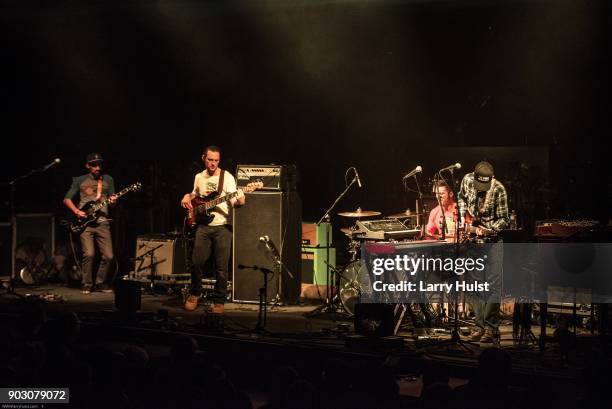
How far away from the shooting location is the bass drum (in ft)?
33.5

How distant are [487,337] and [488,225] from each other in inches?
44.4

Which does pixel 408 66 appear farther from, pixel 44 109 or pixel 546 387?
pixel 546 387

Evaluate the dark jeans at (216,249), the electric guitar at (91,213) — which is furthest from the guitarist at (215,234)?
the electric guitar at (91,213)

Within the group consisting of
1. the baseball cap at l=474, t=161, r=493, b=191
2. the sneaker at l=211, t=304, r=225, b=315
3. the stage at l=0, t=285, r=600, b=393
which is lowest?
the stage at l=0, t=285, r=600, b=393

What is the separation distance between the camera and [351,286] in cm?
1030

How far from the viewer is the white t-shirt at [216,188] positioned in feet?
35.2

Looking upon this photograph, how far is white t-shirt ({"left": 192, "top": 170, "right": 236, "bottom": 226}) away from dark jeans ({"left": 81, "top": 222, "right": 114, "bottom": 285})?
7.67ft

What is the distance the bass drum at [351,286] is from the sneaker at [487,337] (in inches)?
76.3

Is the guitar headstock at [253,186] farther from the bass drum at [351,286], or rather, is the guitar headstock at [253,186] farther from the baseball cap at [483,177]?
the baseball cap at [483,177]

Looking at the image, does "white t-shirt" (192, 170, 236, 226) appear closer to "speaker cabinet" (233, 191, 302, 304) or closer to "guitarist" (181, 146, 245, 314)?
"guitarist" (181, 146, 245, 314)

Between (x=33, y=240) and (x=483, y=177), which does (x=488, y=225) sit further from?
(x=33, y=240)

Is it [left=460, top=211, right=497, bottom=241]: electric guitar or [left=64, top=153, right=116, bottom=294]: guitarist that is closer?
[left=460, top=211, right=497, bottom=241]: electric guitar

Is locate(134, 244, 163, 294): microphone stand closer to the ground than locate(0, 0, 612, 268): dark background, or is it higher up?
closer to the ground

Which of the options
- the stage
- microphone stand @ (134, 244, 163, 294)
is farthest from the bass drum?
microphone stand @ (134, 244, 163, 294)
